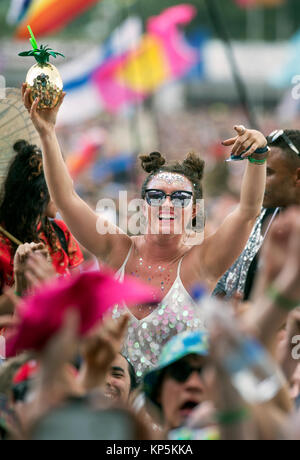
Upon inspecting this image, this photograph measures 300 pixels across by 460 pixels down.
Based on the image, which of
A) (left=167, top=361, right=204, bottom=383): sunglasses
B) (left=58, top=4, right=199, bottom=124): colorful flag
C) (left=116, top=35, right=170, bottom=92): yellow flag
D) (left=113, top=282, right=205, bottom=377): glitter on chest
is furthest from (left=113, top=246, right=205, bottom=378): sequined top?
(left=116, top=35, right=170, bottom=92): yellow flag

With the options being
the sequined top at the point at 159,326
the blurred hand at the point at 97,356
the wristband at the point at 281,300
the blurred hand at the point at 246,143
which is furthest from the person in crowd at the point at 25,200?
the wristband at the point at 281,300

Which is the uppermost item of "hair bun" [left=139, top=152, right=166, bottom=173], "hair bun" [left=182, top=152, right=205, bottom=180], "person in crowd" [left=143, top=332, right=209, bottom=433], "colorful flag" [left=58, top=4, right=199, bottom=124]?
"colorful flag" [left=58, top=4, right=199, bottom=124]

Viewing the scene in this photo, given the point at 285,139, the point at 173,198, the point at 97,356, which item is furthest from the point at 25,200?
the point at 97,356

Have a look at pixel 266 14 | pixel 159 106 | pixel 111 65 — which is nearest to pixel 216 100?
pixel 159 106

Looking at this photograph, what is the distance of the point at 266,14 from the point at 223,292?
131ft

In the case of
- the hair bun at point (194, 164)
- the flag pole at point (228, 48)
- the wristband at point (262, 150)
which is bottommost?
the wristband at point (262, 150)

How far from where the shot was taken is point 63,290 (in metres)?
1.80

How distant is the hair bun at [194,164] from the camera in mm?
3590

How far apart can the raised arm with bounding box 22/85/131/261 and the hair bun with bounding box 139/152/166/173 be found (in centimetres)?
33

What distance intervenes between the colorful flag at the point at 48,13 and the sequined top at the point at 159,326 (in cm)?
765

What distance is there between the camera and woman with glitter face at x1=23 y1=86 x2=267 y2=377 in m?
3.18

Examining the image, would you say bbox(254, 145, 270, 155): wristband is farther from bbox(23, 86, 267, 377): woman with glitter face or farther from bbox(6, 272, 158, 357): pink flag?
bbox(6, 272, 158, 357): pink flag

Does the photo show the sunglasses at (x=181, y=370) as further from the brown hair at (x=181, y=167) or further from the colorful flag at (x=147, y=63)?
the colorful flag at (x=147, y=63)
